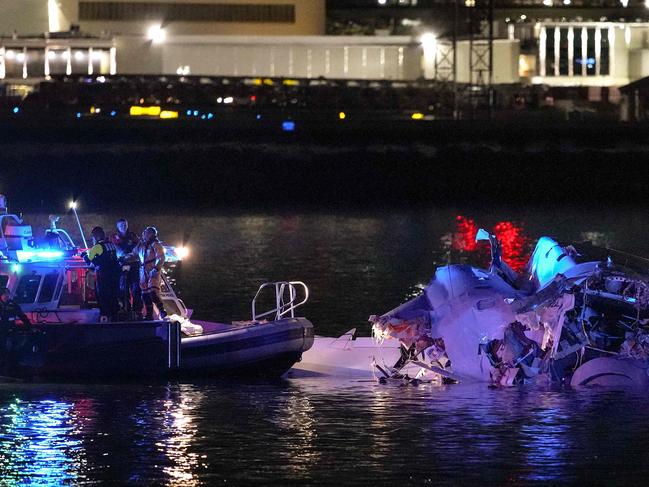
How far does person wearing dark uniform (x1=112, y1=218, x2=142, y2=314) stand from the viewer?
75.6ft

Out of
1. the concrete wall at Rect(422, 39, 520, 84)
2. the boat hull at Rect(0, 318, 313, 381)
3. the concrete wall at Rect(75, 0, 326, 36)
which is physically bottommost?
the boat hull at Rect(0, 318, 313, 381)

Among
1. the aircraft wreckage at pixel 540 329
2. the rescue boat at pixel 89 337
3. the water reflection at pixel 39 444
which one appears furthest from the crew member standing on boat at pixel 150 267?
the aircraft wreckage at pixel 540 329

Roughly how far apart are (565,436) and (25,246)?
28.5 ft

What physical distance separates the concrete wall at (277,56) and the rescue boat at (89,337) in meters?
60.6

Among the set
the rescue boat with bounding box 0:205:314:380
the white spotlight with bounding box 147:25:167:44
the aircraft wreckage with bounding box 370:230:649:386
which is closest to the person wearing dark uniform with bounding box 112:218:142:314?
the rescue boat with bounding box 0:205:314:380

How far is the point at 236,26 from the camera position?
84.3 meters

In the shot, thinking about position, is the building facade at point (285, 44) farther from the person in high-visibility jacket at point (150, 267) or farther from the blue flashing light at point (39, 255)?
the person in high-visibility jacket at point (150, 267)

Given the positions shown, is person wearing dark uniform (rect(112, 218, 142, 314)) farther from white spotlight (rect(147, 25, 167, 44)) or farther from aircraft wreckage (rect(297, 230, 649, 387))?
white spotlight (rect(147, 25, 167, 44))

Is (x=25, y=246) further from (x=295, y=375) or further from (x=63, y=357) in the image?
(x=295, y=375)

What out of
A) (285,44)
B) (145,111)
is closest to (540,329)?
(145,111)

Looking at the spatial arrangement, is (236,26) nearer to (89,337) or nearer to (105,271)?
(105,271)

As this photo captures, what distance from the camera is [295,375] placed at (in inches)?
943

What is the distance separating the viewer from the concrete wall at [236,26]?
83312mm

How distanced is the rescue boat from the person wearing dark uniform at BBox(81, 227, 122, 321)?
18 cm
